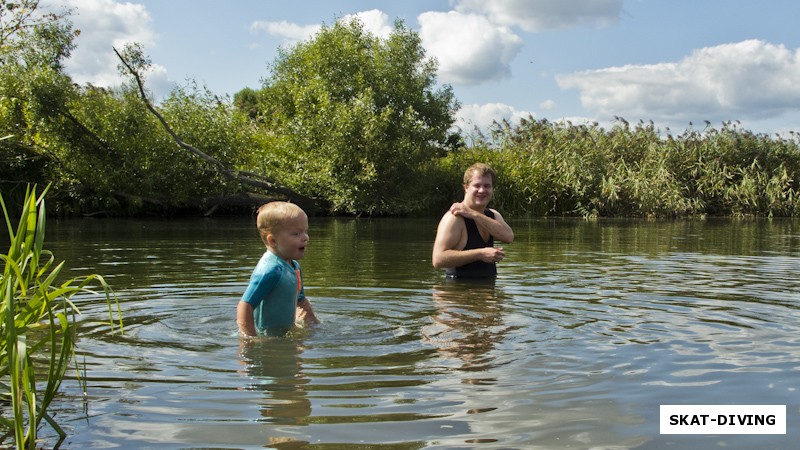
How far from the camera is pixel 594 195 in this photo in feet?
107

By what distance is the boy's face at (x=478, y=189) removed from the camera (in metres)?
9.30

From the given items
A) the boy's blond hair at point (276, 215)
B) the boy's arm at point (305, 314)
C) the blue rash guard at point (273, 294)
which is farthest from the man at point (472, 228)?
the boy's blond hair at point (276, 215)

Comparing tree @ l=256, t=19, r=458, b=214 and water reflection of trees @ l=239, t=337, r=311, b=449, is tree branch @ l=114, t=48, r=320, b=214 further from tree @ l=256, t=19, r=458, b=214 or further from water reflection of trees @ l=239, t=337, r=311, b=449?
water reflection of trees @ l=239, t=337, r=311, b=449

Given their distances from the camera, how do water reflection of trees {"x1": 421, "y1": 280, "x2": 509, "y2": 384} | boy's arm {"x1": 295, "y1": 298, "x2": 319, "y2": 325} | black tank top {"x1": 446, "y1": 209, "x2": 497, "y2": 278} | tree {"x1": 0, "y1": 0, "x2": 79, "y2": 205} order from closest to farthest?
water reflection of trees {"x1": 421, "y1": 280, "x2": 509, "y2": 384}
boy's arm {"x1": 295, "y1": 298, "x2": 319, "y2": 325}
black tank top {"x1": 446, "y1": 209, "x2": 497, "y2": 278}
tree {"x1": 0, "y1": 0, "x2": 79, "y2": 205}

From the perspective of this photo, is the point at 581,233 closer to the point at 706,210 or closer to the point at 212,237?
the point at 212,237

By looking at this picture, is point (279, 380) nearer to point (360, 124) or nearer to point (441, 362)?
point (441, 362)

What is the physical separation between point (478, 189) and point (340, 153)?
22453 mm

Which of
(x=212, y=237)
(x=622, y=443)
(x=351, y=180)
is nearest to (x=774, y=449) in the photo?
(x=622, y=443)

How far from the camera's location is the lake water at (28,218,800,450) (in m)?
3.87

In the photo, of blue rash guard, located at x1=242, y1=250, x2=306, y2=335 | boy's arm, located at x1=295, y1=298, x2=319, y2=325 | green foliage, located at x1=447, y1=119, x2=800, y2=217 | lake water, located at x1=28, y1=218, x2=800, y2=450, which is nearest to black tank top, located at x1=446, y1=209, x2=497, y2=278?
lake water, located at x1=28, y1=218, x2=800, y2=450

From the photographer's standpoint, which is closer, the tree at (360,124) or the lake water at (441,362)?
the lake water at (441,362)

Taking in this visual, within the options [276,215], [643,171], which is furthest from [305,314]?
[643,171]

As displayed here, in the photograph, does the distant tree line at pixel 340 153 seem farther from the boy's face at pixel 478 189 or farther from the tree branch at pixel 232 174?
the boy's face at pixel 478 189

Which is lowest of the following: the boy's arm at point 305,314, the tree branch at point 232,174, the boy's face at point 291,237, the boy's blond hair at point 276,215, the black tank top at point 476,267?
the boy's arm at point 305,314
